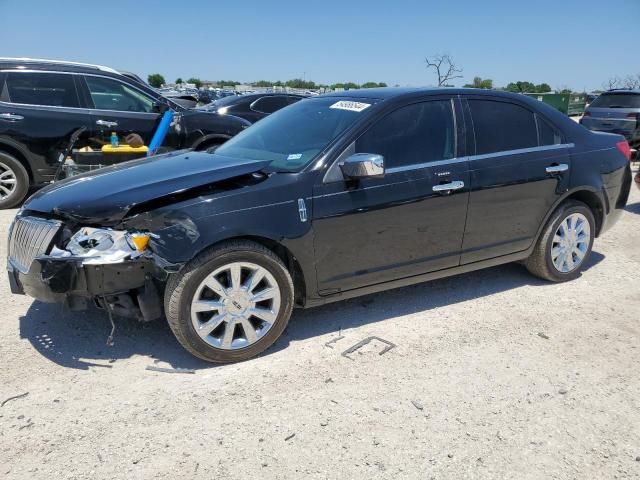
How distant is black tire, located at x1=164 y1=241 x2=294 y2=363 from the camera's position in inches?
121

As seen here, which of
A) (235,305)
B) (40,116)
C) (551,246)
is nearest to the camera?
(235,305)

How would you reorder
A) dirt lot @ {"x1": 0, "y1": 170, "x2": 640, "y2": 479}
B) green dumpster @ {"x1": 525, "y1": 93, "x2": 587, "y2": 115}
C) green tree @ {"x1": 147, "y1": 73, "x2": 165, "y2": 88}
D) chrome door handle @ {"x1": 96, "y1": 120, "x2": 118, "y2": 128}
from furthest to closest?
green tree @ {"x1": 147, "y1": 73, "x2": 165, "y2": 88}, green dumpster @ {"x1": 525, "y1": 93, "x2": 587, "y2": 115}, chrome door handle @ {"x1": 96, "y1": 120, "x2": 118, "y2": 128}, dirt lot @ {"x1": 0, "y1": 170, "x2": 640, "y2": 479}

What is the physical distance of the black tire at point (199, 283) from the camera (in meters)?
3.09

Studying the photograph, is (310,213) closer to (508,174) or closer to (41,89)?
(508,174)

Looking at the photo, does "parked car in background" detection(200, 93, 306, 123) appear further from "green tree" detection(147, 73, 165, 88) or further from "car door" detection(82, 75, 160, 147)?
"green tree" detection(147, 73, 165, 88)

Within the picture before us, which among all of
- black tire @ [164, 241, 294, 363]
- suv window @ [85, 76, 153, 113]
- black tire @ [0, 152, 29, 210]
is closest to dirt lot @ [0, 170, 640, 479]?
black tire @ [164, 241, 294, 363]

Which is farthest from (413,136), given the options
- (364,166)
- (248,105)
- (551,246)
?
(248,105)

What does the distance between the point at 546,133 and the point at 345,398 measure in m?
2.94

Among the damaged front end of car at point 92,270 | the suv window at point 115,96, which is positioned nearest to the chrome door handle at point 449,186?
the damaged front end of car at point 92,270

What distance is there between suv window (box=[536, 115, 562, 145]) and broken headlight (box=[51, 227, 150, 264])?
3.29m

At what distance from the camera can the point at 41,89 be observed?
23.5ft

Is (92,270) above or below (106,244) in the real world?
below

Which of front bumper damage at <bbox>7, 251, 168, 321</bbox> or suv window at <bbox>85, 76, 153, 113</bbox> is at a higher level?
suv window at <bbox>85, 76, 153, 113</bbox>

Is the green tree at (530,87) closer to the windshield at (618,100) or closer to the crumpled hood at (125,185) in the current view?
the windshield at (618,100)
